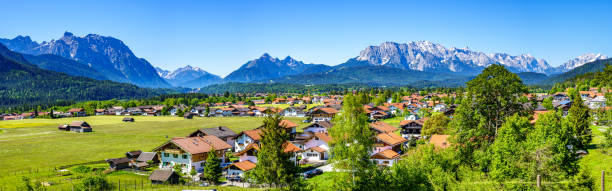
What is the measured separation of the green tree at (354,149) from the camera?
81.1 feet

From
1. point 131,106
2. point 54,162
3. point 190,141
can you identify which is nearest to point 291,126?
point 190,141

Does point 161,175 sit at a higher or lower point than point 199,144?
lower

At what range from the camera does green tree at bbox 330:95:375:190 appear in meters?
24.7

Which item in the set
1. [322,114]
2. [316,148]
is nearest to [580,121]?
[316,148]

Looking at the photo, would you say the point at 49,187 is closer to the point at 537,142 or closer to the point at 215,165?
the point at 215,165

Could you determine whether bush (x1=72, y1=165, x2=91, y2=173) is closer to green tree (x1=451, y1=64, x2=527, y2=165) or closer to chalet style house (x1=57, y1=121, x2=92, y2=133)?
green tree (x1=451, y1=64, x2=527, y2=165)

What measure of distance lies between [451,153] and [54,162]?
50.9 m

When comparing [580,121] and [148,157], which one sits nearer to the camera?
[580,121]

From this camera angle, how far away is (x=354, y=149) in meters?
24.6

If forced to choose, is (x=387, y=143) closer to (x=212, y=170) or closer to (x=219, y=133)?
(x=212, y=170)

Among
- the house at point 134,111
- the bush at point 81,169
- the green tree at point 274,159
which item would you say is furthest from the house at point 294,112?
the green tree at point 274,159

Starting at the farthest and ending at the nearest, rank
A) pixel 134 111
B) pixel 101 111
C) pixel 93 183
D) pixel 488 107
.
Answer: pixel 101 111 < pixel 134 111 < pixel 488 107 < pixel 93 183

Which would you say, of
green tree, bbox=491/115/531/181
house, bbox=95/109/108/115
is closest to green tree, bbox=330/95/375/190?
green tree, bbox=491/115/531/181

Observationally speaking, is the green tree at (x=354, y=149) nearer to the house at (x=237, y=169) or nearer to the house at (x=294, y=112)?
the house at (x=237, y=169)
